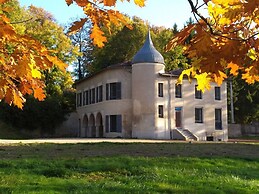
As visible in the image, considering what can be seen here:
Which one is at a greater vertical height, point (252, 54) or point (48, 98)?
point (48, 98)

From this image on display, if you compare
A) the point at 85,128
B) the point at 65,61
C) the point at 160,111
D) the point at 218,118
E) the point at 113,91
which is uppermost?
the point at 65,61

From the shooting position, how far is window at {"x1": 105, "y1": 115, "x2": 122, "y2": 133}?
37.7 metres

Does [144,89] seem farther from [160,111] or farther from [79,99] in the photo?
[79,99]

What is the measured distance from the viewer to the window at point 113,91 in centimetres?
3841

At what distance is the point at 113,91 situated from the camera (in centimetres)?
3881

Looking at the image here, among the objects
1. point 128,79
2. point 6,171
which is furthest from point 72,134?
point 6,171

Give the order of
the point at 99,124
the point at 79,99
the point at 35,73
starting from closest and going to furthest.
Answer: the point at 35,73 → the point at 99,124 → the point at 79,99

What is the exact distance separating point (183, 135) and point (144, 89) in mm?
5174

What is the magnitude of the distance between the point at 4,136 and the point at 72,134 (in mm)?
8243

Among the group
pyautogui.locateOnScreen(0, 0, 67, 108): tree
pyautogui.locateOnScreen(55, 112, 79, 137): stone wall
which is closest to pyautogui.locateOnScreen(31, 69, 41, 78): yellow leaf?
pyautogui.locateOnScreen(0, 0, 67, 108): tree

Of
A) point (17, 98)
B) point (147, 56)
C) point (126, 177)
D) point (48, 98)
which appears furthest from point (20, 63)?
point (48, 98)

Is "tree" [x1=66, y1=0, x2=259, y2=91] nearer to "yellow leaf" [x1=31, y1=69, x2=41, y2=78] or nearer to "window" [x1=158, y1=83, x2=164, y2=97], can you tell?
"yellow leaf" [x1=31, y1=69, x2=41, y2=78]

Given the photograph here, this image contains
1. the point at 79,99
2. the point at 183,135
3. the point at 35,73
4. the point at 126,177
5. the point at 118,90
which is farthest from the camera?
the point at 79,99

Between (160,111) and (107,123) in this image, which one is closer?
(160,111)
